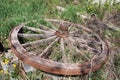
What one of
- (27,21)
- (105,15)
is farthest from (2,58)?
(105,15)

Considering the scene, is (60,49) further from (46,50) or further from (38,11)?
(38,11)

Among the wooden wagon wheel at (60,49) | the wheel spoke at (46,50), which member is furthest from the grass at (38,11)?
the wheel spoke at (46,50)

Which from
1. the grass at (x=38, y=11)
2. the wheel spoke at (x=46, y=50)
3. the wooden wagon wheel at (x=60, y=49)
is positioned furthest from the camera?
the grass at (x=38, y=11)

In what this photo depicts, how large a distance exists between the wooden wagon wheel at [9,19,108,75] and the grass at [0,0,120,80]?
419mm

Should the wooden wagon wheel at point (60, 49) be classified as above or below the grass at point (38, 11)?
below

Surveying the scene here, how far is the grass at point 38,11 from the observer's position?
5.20 metres

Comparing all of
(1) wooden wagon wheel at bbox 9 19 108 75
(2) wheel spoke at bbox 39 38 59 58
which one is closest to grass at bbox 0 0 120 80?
(1) wooden wagon wheel at bbox 9 19 108 75

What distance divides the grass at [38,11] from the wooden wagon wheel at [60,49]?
42 centimetres

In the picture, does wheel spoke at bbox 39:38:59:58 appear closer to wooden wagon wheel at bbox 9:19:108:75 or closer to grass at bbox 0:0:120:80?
wooden wagon wheel at bbox 9:19:108:75

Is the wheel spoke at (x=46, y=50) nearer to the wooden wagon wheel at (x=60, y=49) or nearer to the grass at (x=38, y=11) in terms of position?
the wooden wagon wheel at (x=60, y=49)

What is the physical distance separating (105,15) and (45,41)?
219 cm

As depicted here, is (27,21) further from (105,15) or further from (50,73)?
(105,15)

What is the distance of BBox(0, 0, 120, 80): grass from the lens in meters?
5.20

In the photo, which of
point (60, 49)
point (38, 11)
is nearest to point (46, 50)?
point (60, 49)
